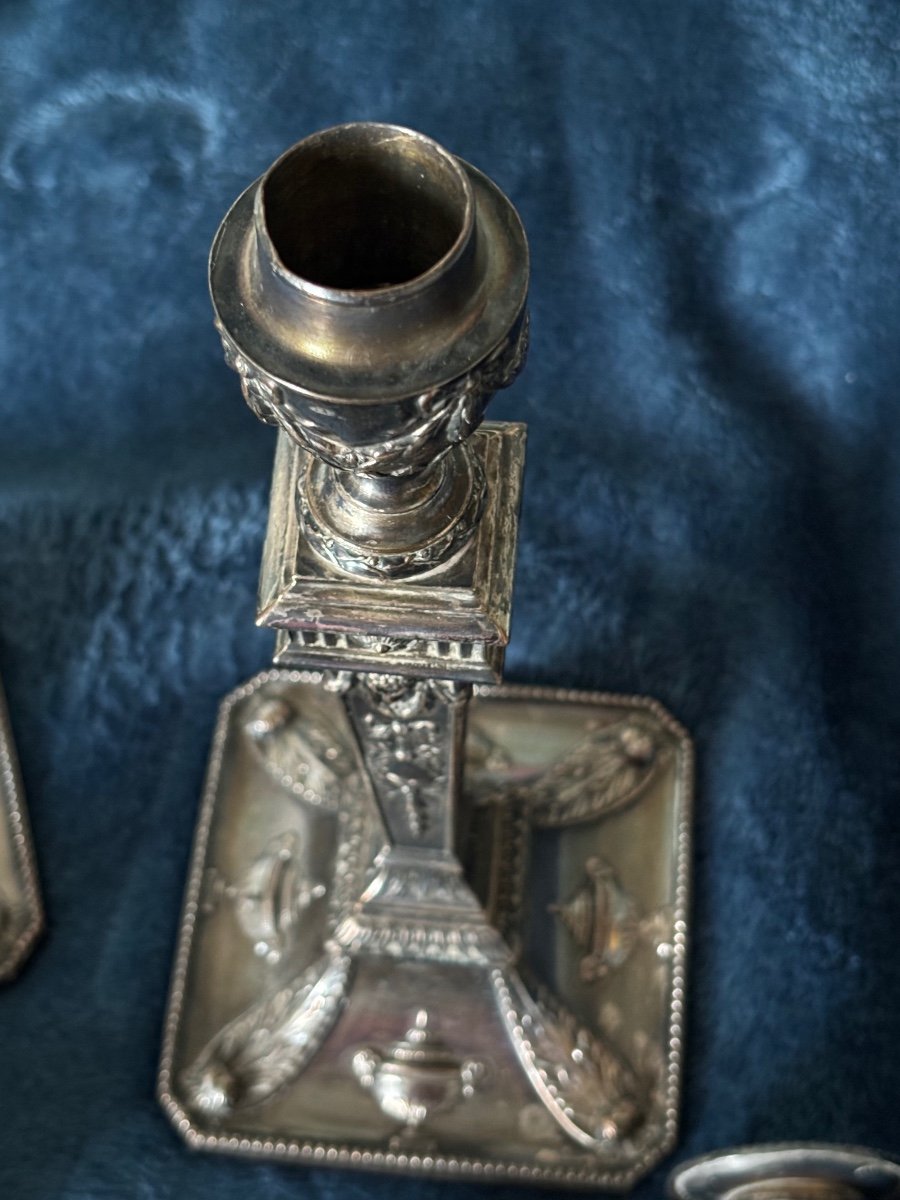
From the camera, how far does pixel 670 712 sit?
1.18 metres

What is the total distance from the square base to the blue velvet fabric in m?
0.03

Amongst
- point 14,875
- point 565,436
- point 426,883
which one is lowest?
point 14,875

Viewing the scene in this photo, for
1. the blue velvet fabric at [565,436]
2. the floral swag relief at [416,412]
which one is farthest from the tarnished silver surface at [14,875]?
the floral swag relief at [416,412]

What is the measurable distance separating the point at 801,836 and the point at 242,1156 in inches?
19.5

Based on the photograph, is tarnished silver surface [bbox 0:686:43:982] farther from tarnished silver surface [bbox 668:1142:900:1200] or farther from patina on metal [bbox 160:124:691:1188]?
tarnished silver surface [bbox 668:1142:900:1200]

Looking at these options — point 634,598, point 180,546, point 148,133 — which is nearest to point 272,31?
point 148,133

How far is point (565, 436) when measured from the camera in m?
1.21

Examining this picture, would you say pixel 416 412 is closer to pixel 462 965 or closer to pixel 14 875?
pixel 462 965

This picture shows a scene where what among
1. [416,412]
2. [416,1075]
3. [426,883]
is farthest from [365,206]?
[416,1075]

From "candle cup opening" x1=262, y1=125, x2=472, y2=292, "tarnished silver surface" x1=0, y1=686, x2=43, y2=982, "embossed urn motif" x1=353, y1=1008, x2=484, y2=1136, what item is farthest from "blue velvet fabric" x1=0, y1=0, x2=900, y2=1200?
"candle cup opening" x1=262, y1=125, x2=472, y2=292

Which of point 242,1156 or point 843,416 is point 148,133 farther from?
point 242,1156

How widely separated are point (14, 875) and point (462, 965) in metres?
0.38

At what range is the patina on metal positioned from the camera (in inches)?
27.3

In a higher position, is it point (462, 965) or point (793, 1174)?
point (793, 1174)
